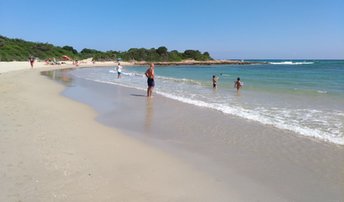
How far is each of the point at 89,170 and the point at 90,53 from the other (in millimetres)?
121653

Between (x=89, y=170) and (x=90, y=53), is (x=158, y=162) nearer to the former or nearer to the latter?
(x=89, y=170)

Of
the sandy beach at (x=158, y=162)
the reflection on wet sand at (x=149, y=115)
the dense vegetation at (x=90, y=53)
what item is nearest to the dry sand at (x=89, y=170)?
the sandy beach at (x=158, y=162)

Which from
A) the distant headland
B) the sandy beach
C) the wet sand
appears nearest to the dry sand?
the sandy beach

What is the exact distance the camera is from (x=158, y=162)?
18.8 ft

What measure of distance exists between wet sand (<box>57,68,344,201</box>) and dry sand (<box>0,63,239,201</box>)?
42 centimetres

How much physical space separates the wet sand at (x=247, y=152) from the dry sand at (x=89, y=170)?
415mm

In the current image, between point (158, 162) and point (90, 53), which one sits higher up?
point (90, 53)

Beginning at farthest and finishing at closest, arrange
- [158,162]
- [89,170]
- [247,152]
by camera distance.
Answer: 1. [247,152]
2. [158,162]
3. [89,170]

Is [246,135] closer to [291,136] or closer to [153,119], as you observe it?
[291,136]

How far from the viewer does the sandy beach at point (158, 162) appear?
436 cm

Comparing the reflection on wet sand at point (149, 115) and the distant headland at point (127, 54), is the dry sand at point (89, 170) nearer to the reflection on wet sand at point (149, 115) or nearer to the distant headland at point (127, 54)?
the reflection on wet sand at point (149, 115)

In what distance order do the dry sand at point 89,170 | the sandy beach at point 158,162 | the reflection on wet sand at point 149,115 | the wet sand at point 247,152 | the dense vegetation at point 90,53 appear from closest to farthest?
the dry sand at point 89,170, the sandy beach at point 158,162, the wet sand at point 247,152, the reflection on wet sand at point 149,115, the dense vegetation at point 90,53

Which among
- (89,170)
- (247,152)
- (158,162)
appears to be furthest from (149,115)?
(89,170)

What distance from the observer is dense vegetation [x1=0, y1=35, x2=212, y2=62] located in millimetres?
81906
